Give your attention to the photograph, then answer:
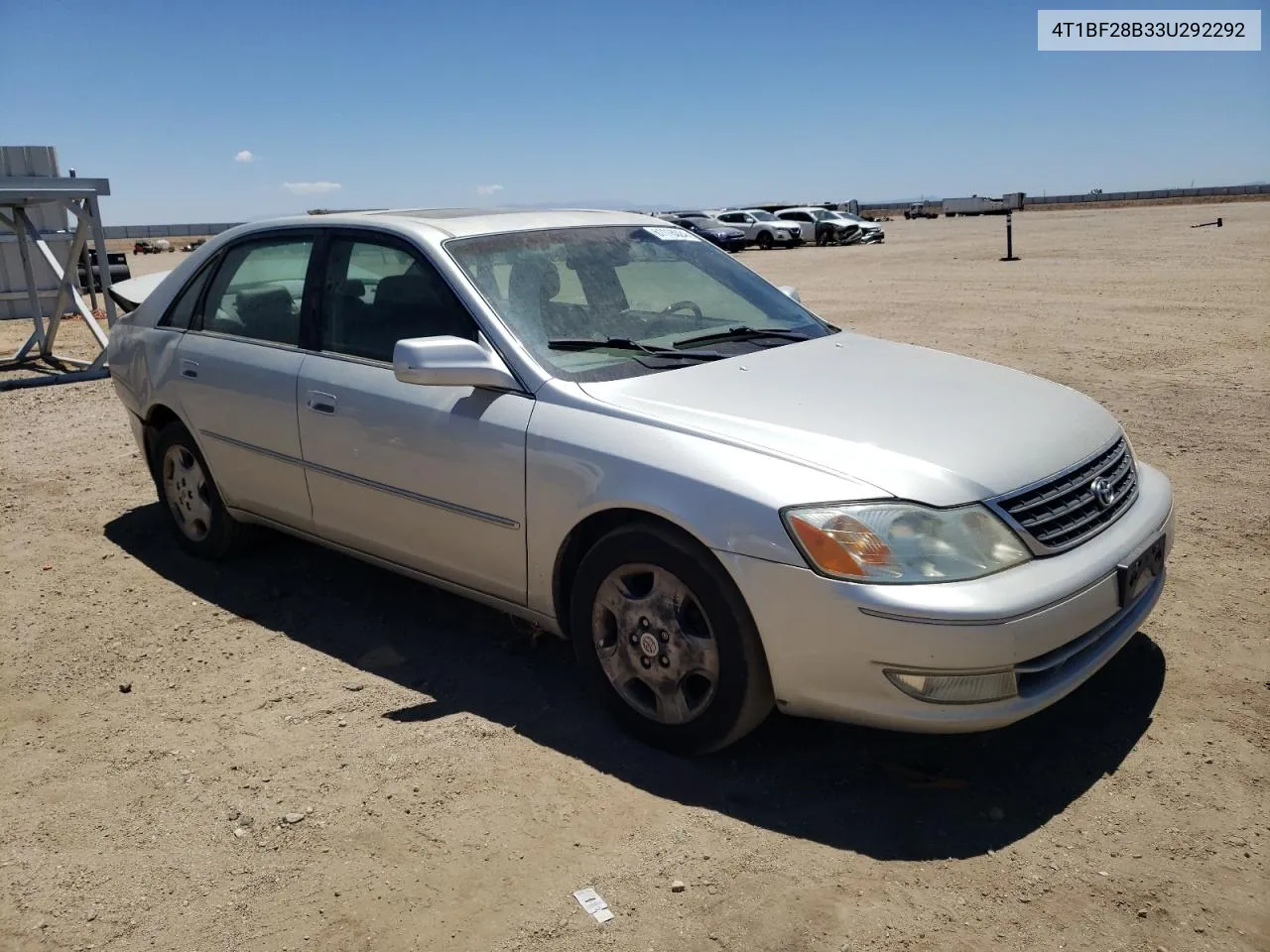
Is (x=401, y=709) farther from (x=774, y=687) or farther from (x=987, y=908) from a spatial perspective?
(x=987, y=908)

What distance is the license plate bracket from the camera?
129 inches

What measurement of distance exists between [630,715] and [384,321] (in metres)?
1.87

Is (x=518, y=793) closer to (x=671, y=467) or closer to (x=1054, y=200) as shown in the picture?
(x=671, y=467)

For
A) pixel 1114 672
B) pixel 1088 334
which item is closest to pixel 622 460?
pixel 1114 672

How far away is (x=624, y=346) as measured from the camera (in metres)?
3.96

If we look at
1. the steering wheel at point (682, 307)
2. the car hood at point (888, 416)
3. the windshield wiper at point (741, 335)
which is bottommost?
the car hood at point (888, 416)

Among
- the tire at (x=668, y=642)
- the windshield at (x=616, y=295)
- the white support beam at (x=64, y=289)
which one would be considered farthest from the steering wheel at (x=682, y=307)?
the white support beam at (x=64, y=289)

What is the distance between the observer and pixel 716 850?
3.00m

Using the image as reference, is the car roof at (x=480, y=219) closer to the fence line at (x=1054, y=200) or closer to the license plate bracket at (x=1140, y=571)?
the license plate bracket at (x=1140, y=571)

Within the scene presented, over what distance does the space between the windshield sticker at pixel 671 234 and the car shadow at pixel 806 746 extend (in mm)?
1825

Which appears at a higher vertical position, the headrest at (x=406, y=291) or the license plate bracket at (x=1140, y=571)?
the headrest at (x=406, y=291)

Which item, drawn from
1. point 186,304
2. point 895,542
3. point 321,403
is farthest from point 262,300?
point 895,542

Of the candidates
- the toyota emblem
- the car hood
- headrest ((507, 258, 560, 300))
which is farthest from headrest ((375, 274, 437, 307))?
the toyota emblem

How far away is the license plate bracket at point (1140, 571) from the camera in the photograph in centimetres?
328
